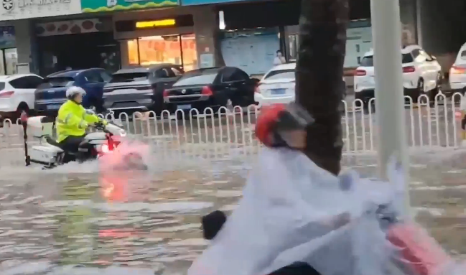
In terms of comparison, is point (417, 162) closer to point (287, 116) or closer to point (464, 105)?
point (464, 105)

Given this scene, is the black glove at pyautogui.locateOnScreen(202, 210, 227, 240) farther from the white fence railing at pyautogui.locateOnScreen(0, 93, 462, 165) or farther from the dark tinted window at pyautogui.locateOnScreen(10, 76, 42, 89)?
the dark tinted window at pyautogui.locateOnScreen(10, 76, 42, 89)

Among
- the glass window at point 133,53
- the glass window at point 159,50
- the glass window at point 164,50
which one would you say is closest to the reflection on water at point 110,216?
the glass window at point 164,50

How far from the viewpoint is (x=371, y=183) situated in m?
4.53

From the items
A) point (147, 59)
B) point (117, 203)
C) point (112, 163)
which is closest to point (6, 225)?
point (117, 203)

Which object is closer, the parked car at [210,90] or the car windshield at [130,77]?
the parked car at [210,90]

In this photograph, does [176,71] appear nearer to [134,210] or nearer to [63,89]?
[63,89]

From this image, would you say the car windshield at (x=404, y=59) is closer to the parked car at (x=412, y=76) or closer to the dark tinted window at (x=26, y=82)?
the parked car at (x=412, y=76)

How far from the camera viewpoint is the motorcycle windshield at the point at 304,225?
13.9 feet

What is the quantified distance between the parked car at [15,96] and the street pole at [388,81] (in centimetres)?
2235

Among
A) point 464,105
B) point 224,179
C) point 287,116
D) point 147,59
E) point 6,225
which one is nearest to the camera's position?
point 287,116

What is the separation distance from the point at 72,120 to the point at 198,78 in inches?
452

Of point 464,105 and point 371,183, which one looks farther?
point 464,105

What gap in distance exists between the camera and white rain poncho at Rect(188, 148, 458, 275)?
4.23 meters

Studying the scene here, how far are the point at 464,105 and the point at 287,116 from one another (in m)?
10.1
